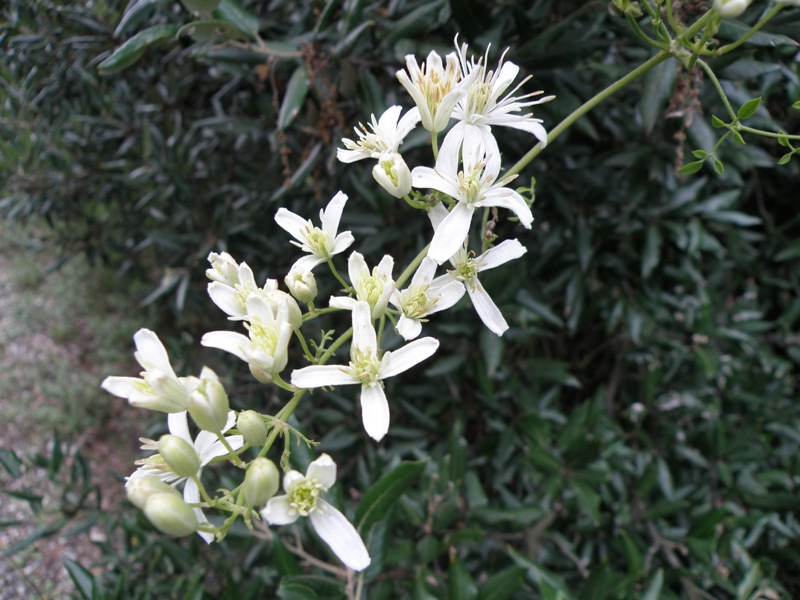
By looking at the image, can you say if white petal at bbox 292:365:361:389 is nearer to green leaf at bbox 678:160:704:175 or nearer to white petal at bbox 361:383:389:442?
white petal at bbox 361:383:389:442

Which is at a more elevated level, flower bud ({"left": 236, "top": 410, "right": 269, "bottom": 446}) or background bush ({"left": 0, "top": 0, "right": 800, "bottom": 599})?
flower bud ({"left": 236, "top": 410, "right": 269, "bottom": 446})

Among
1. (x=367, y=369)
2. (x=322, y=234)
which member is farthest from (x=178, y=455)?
(x=322, y=234)

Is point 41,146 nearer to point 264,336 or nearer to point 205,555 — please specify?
point 205,555

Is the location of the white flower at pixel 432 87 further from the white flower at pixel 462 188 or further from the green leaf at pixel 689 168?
the green leaf at pixel 689 168

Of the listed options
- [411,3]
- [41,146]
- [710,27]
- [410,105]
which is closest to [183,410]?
[710,27]

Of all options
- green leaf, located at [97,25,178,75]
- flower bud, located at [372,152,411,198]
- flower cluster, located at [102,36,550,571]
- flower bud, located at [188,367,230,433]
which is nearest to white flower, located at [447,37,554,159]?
flower cluster, located at [102,36,550,571]

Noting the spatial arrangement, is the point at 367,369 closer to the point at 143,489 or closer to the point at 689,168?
the point at 143,489

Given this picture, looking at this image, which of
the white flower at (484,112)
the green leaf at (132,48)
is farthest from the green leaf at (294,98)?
the white flower at (484,112)
